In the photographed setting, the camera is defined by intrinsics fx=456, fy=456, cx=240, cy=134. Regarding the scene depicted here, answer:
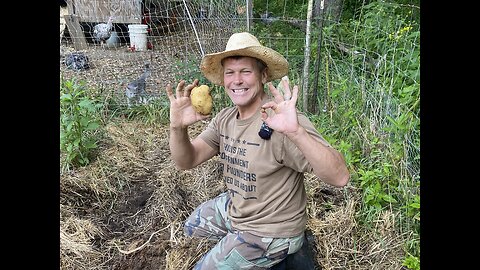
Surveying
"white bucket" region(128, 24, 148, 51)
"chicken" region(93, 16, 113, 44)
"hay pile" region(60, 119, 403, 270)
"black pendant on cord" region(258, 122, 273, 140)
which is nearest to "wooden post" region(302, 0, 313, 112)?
"hay pile" region(60, 119, 403, 270)

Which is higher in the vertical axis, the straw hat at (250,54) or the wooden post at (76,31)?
the straw hat at (250,54)

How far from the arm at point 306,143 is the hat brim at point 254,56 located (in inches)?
15.8

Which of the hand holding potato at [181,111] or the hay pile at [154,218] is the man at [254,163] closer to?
the hand holding potato at [181,111]

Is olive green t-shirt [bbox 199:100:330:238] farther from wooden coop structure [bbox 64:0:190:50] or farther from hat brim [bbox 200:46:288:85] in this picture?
wooden coop structure [bbox 64:0:190:50]

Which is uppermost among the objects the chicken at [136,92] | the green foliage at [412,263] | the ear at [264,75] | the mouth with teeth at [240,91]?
the ear at [264,75]

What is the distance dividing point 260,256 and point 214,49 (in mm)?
3496

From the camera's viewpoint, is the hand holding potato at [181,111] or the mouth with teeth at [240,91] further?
the hand holding potato at [181,111]

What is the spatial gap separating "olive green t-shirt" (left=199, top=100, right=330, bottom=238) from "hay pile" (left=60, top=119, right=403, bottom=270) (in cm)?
79

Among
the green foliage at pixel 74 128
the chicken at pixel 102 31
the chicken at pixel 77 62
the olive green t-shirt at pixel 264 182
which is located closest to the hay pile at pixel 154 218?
the green foliage at pixel 74 128

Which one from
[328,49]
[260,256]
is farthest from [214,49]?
[260,256]

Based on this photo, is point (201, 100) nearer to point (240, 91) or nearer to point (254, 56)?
point (240, 91)

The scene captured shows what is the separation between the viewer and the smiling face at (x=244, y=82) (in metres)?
2.28

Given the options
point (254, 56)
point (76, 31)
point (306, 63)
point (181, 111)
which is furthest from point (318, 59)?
point (76, 31)
